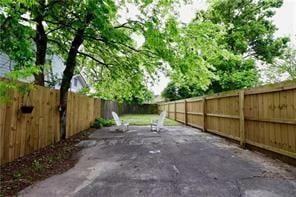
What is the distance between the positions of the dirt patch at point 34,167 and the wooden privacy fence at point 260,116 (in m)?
4.35

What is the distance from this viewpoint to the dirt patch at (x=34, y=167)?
193 inches

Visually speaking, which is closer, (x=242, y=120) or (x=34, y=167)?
(x=34, y=167)

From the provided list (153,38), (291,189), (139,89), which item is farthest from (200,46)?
(291,189)

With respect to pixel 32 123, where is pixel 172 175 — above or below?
below

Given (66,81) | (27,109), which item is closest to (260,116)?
(27,109)

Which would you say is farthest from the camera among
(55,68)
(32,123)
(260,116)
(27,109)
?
(55,68)

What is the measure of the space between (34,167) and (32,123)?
5.51 ft

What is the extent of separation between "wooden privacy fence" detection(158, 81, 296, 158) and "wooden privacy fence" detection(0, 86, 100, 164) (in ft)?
17.1

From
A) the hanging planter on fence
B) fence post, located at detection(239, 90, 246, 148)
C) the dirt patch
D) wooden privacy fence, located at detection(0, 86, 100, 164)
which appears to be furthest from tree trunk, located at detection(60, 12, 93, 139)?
fence post, located at detection(239, 90, 246, 148)

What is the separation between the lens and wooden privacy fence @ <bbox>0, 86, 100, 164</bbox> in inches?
239

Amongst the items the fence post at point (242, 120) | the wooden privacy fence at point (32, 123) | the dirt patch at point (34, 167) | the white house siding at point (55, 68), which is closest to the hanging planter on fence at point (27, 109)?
the wooden privacy fence at point (32, 123)

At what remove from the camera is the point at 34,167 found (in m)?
6.07

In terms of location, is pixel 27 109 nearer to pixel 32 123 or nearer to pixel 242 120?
pixel 32 123

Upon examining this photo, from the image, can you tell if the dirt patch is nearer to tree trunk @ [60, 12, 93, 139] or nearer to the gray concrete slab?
the gray concrete slab
